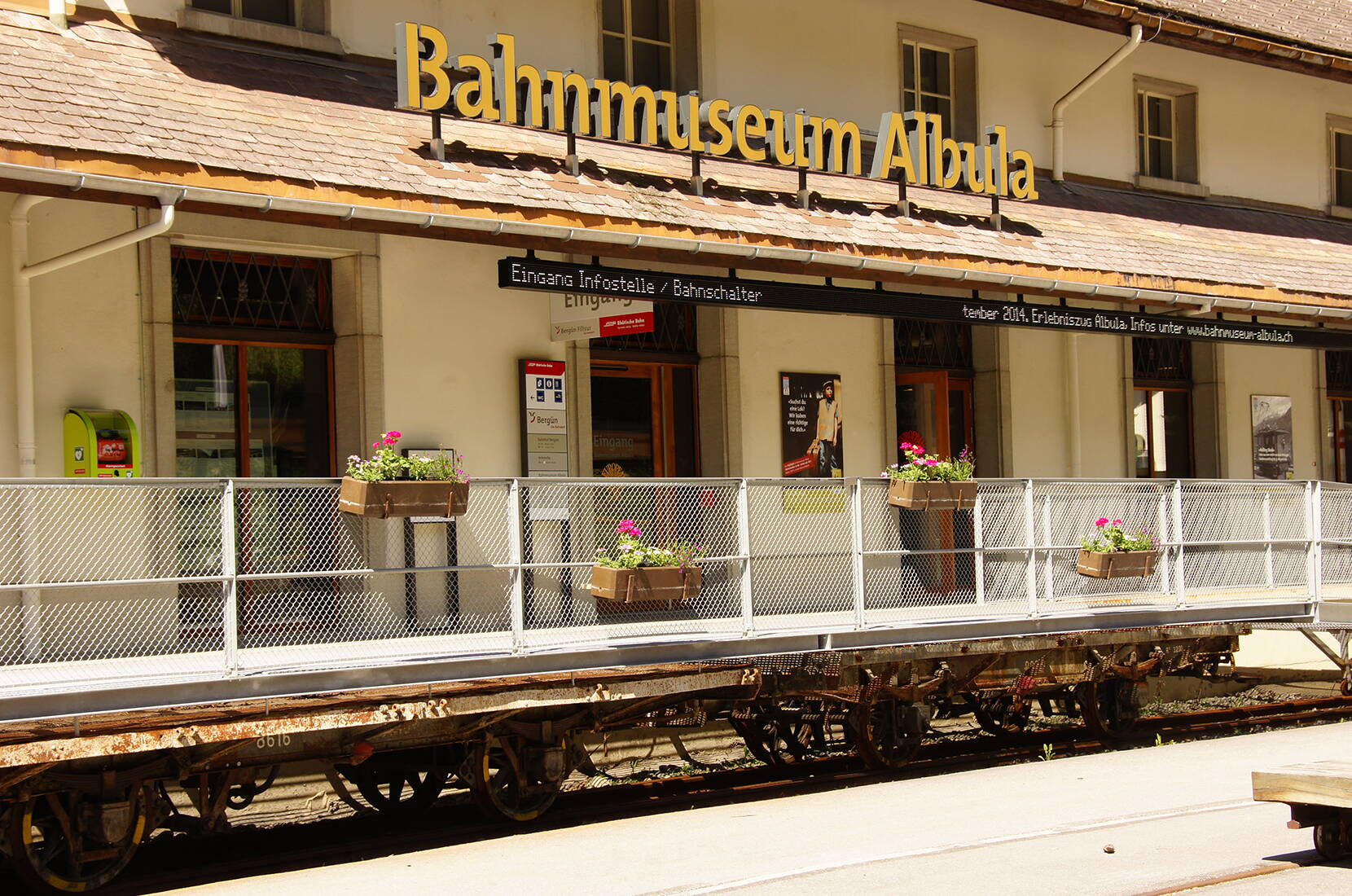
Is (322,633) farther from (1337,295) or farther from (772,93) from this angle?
(1337,295)

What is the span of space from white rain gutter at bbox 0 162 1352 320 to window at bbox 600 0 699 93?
274 centimetres

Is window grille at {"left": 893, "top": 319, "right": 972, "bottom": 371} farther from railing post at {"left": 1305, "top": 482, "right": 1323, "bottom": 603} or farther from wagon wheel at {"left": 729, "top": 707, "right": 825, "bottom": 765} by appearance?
wagon wheel at {"left": 729, "top": 707, "right": 825, "bottom": 765}

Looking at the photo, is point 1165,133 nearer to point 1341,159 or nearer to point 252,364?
point 1341,159

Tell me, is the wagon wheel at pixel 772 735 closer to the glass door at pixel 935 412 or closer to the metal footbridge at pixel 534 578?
the metal footbridge at pixel 534 578

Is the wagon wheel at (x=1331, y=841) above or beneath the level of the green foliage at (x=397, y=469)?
beneath

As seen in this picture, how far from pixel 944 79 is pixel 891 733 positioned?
779 centimetres

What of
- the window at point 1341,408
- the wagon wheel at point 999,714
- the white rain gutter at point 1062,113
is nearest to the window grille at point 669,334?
the wagon wheel at point 999,714

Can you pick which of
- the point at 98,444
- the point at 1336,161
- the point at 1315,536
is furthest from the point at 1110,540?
the point at 1336,161

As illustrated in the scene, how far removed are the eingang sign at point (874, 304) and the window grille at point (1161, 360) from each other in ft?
5.14

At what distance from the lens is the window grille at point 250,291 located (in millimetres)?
10844

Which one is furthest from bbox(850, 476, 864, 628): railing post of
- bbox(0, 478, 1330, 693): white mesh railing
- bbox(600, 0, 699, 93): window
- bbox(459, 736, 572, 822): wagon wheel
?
bbox(600, 0, 699, 93): window

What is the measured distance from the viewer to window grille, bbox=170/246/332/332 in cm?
1084

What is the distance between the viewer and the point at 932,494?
1108 centimetres

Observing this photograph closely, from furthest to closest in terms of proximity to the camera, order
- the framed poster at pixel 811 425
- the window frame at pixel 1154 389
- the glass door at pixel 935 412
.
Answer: the window frame at pixel 1154 389
the glass door at pixel 935 412
the framed poster at pixel 811 425
